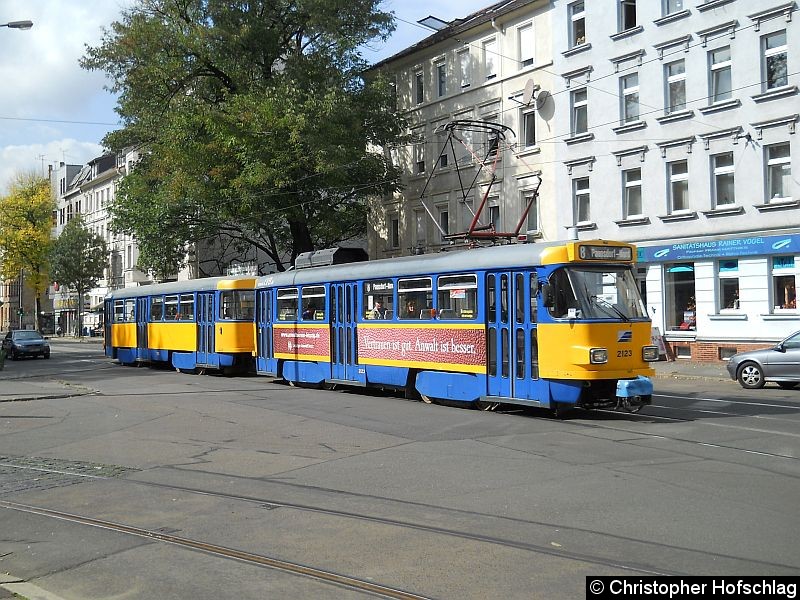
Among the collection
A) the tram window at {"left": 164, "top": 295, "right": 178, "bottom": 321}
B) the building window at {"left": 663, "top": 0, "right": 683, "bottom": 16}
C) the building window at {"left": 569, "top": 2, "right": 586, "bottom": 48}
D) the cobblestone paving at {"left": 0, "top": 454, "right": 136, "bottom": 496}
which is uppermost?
the building window at {"left": 569, "top": 2, "right": 586, "bottom": 48}

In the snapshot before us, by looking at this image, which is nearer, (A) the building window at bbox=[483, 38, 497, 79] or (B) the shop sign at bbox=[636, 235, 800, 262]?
(B) the shop sign at bbox=[636, 235, 800, 262]

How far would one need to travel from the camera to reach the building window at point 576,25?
32219 mm

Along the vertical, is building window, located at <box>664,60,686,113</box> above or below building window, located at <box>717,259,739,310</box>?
above

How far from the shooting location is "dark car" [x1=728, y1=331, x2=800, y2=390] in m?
19.7

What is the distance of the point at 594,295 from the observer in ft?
47.2

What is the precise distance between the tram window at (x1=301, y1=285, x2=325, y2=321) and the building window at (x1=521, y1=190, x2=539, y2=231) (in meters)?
14.7

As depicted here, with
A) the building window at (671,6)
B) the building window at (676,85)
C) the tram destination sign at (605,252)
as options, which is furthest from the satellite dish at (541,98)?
the tram destination sign at (605,252)

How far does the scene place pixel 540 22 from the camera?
3375cm

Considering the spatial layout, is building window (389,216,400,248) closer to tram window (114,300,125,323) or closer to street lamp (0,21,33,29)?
tram window (114,300,125,323)

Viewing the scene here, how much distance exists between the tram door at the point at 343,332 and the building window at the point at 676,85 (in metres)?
14.8

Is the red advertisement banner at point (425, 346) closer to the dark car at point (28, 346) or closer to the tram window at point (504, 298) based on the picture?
the tram window at point (504, 298)

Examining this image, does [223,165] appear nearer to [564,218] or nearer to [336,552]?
[564,218]

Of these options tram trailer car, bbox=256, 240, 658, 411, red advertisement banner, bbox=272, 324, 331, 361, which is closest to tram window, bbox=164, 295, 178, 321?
red advertisement banner, bbox=272, 324, 331, 361

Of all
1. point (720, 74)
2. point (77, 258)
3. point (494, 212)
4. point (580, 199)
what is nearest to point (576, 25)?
point (580, 199)
